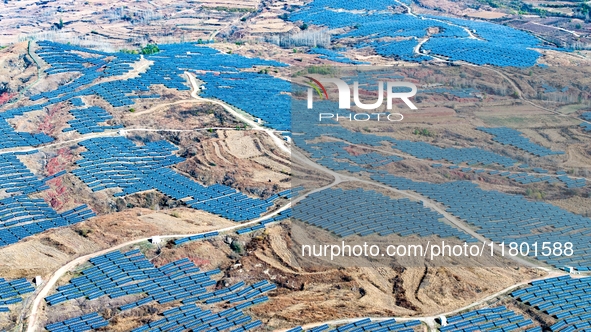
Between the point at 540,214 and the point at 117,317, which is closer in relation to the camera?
the point at 117,317

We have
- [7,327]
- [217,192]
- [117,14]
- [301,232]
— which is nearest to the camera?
[7,327]

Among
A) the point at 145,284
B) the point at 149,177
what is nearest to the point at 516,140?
the point at 149,177

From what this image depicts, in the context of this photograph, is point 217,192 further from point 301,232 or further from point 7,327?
point 7,327

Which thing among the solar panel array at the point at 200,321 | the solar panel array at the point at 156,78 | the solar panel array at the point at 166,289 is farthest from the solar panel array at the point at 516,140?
the solar panel array at the point at 200,321

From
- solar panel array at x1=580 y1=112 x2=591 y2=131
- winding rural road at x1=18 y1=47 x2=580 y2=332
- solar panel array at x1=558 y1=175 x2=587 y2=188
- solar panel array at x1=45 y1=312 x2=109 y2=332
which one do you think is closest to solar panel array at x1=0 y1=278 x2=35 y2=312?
winding rural road at x1=18 y1=47 x2=580 y2=332

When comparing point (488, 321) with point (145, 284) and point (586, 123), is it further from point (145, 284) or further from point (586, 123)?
point (586, 123)

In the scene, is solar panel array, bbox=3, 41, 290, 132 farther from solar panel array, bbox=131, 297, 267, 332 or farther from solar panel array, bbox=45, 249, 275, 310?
solar panel array, bbox=131, 297, 267, 332

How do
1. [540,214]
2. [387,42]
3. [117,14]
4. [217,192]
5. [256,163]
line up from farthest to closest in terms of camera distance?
[117,14], [387,42], [256,163], [217,192], [540,214]

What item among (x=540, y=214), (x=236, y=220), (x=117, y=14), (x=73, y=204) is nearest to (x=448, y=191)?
(x=540, y=214)
